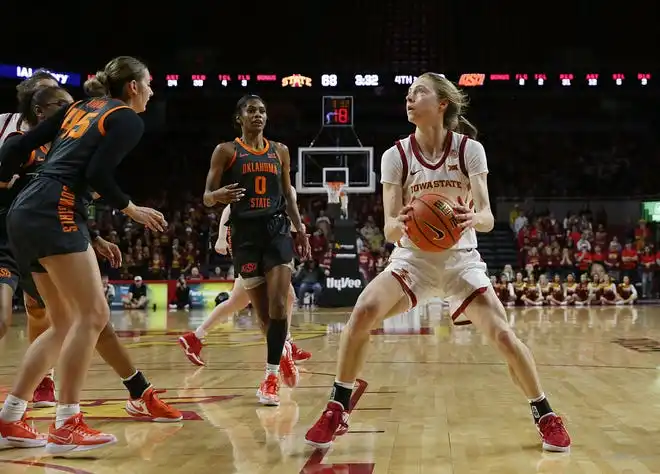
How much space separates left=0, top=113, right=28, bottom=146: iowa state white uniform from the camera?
4.76 meters

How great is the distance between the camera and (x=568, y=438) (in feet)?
12.1

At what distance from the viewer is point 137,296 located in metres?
18.4

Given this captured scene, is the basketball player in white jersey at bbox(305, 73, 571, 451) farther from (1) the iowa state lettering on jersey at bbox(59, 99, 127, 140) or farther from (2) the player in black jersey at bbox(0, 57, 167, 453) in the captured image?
(1) the iowa state lettering on jersey at bbox(59, 99, 127, 140)

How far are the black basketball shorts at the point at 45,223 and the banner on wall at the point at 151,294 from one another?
48.8 ft

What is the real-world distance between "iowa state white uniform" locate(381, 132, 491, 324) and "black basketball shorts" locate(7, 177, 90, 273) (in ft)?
5.00

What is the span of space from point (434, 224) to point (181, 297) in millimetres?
15189

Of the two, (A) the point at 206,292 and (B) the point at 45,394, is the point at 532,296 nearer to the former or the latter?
(A) the point at 206,292

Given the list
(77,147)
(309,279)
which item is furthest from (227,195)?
(309,279)

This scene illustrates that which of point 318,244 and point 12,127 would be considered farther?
point 318,244

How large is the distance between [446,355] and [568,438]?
4240mm

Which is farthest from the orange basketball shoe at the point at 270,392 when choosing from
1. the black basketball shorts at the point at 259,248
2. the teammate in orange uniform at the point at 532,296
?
the teammate in orange uniform at the point at 532,296

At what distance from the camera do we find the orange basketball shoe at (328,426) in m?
3.77

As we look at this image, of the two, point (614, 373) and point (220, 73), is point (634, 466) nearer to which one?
point (614, 373)

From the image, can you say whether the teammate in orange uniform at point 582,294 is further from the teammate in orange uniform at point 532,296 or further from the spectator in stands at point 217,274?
the spectator in stands at point 217,274
